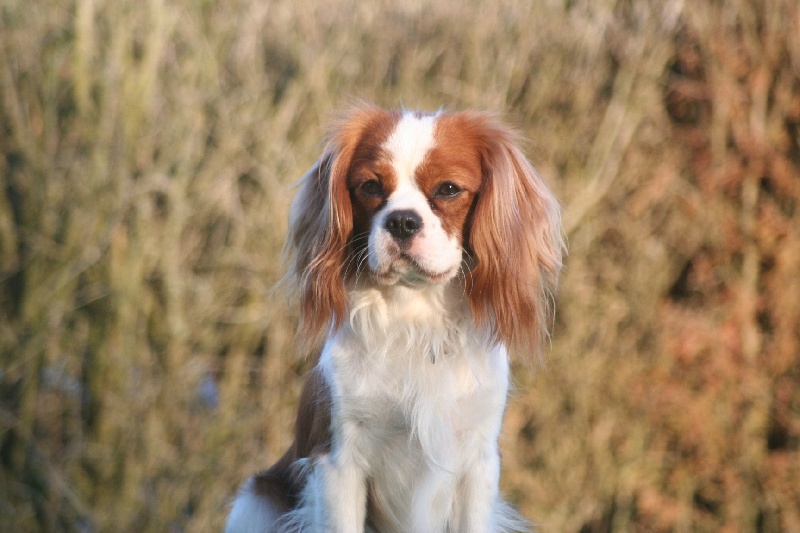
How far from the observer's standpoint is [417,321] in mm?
3451

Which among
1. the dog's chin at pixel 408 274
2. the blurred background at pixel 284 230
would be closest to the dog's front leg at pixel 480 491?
the dog's chin at pixel 408 274

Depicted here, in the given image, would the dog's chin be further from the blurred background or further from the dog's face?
the blurred background

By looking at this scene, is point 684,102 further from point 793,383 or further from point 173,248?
point 173,248

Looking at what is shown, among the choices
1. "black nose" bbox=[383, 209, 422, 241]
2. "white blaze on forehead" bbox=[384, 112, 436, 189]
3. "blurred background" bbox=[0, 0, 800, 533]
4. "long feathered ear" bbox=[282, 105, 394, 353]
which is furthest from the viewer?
"blurred background" bbox=[0, 0, 800, 533]

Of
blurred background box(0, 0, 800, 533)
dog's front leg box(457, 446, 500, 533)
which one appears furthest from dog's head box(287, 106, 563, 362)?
blurred background box(0, 0, 800, 533)

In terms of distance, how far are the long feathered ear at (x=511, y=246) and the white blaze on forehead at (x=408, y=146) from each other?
0.76ft

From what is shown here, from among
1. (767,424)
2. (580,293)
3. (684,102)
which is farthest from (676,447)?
(684,102)

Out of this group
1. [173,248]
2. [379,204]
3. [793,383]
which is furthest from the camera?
[793,383]

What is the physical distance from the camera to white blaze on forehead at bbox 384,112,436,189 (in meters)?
3.28

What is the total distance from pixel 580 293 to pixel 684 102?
143 cm

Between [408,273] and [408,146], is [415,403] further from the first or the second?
[408,146]

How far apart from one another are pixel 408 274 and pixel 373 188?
0.30 m

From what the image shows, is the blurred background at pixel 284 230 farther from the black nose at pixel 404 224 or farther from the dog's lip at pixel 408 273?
the black nose at pixel 404 224

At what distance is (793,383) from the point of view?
21.8ft
